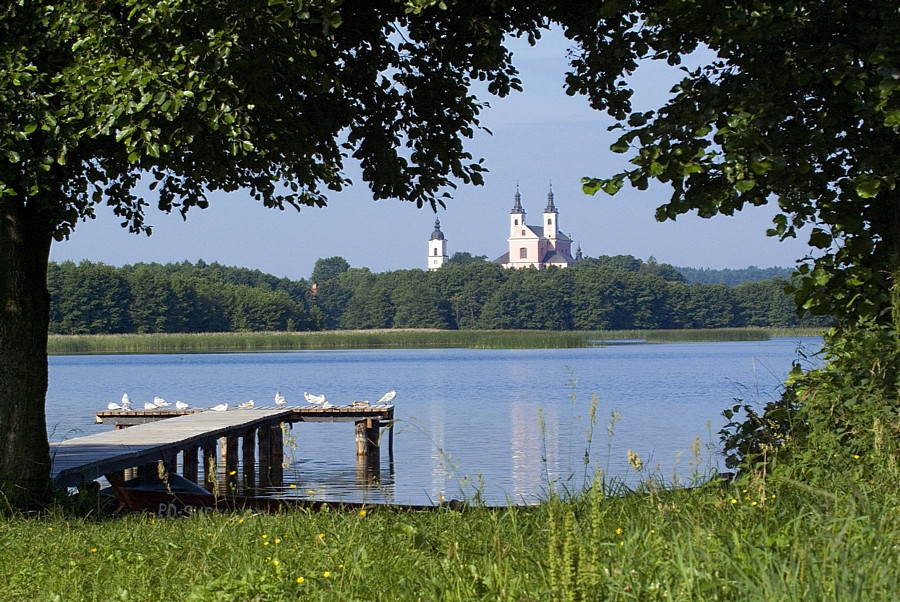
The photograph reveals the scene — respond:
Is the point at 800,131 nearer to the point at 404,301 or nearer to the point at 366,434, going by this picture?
the point at 366,434

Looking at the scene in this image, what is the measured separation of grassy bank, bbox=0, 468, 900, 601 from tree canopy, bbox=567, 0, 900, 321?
2.14 metres

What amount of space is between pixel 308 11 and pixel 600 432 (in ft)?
54.6

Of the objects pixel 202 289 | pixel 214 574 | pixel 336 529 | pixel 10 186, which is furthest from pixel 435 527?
pixel 202 289

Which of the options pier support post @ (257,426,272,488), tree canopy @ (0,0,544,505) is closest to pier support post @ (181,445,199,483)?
pier support post @ (257,426,272,488)

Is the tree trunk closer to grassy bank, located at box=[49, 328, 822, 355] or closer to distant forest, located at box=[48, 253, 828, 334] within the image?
grassy bank, located at box=[49, 328, 822, 355]

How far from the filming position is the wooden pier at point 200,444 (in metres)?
12.6

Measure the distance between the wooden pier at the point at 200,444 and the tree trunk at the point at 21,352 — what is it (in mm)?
1150

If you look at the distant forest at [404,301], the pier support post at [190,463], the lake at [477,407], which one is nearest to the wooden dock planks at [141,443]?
the pier support post at [190,463]

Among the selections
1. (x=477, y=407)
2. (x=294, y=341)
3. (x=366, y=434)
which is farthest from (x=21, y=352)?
(x=294, y=341)

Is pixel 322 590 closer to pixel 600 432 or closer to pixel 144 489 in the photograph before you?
pixel 144 489

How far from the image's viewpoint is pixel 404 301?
14338 cm

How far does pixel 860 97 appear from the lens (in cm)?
739

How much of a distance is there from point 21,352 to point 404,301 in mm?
133739

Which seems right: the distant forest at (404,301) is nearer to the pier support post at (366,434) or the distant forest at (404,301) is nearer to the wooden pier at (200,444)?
the pier support post at (366,434)
